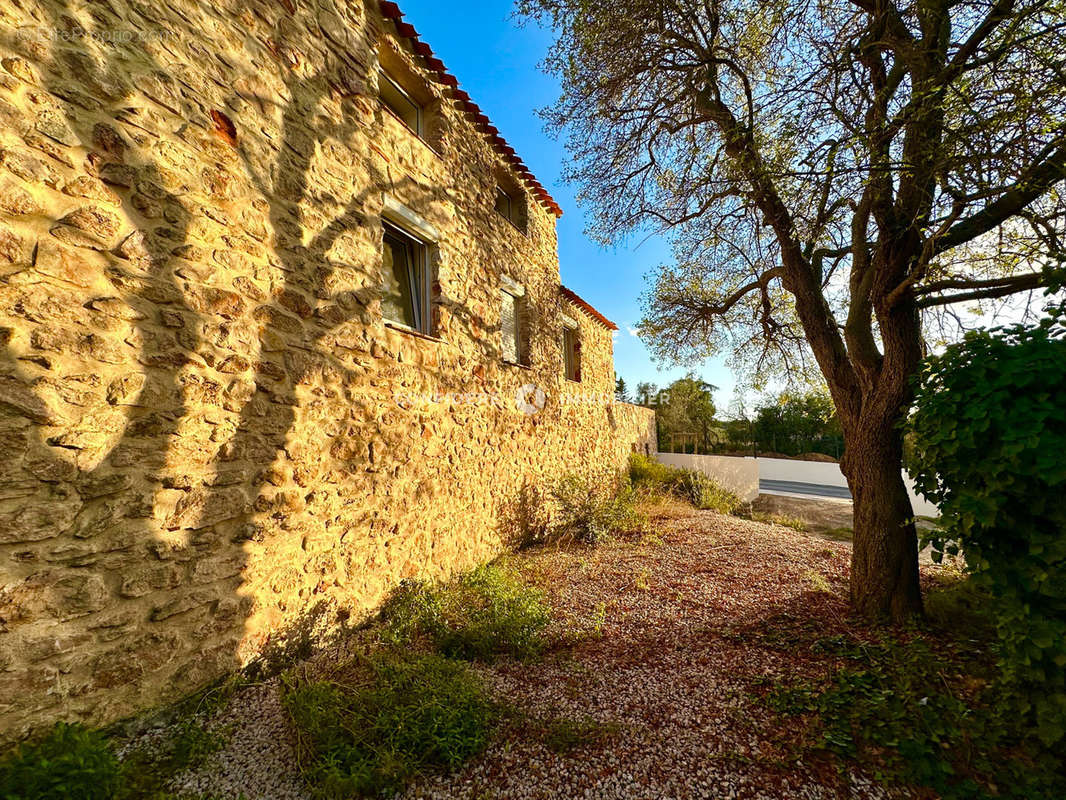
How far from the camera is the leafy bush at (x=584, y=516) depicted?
588cm

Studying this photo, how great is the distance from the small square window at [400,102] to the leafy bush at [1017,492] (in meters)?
4.91

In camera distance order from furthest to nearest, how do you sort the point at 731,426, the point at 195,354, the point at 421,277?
the point at 731,426
the point at 421,277
the point at 195,354

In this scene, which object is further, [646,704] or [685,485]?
[685,485]

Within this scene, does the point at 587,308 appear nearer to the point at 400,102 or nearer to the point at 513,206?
the point at 513,206

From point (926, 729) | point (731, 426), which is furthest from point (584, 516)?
point (731, 426)

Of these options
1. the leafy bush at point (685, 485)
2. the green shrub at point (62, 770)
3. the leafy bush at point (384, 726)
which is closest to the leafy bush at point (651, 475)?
the leafy bush at point (685, 485)

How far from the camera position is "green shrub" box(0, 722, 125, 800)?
57.4 inches

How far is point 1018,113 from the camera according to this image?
7.10ft

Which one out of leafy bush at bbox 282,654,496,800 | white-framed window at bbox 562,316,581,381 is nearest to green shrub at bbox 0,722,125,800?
leafy bush at bbox 282,654,496,800

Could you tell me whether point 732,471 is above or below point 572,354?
below

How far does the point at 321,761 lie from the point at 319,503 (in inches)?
59.7

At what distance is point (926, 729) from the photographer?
196 cm

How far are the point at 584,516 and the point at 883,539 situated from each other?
11.6 feet

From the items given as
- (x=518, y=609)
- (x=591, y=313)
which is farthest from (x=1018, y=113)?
(x=591, y=313)
